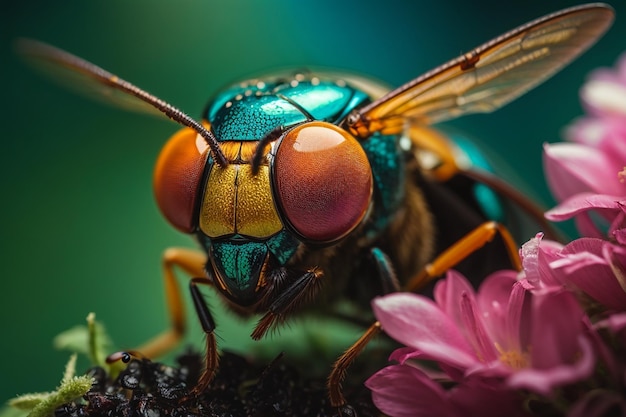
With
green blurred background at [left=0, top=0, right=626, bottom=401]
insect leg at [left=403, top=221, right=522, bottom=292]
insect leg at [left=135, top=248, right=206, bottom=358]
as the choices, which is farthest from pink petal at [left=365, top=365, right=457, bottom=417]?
green blurred background at [left=0, top=0, right=626, bottom=401]

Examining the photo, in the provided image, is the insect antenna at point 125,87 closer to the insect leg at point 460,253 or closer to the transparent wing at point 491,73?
the transparent wing at point 491,73

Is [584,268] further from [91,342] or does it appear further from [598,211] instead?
[91,342]

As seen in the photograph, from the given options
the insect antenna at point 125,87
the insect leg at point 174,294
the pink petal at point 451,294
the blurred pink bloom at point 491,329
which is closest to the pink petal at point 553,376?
the blurred pink bloom at point 491,329

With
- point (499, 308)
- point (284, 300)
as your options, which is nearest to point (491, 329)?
point (499, 308)

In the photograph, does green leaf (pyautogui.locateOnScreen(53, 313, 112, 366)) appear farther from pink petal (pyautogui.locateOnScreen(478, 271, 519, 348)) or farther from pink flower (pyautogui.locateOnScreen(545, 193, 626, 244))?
pink flower (pyautogui.locateOnScreen(545, 193, 626, 244))

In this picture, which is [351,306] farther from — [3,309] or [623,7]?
[623,7]
